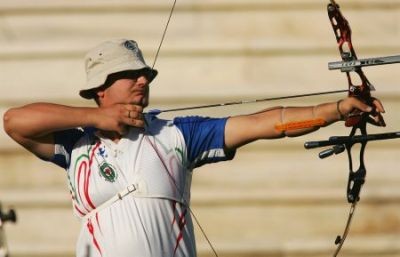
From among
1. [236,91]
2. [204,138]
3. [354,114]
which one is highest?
[354,114]

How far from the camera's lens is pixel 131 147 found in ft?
16.4

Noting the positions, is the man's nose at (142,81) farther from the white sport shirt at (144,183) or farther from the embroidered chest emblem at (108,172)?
the embroidered chest emblem at (108,172)

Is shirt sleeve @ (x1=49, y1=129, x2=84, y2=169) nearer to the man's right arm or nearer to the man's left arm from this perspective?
the man's right arm

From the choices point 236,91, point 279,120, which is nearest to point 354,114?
point 279,120

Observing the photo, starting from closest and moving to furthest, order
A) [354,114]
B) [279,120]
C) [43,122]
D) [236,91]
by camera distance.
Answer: [354,114] < [279,120] < [43,122] < [236,91]

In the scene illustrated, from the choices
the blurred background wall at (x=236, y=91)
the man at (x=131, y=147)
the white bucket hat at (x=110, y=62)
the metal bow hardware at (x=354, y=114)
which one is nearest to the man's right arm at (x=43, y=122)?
the man at (x=131, y=147)

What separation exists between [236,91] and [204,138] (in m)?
2.67

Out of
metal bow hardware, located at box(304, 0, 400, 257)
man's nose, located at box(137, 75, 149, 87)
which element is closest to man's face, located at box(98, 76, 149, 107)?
man's nose, located at box(137, 75, 149, 87)

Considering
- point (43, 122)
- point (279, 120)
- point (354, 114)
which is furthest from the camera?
point (43, 122)

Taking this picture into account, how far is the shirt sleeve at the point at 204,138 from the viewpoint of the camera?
4965 mm

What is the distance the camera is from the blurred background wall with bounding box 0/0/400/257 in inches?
294

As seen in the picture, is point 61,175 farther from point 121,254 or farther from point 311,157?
point 121,254

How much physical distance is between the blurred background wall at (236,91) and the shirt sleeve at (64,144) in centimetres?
229

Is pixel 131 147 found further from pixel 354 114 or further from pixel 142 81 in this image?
pixel 354 114
